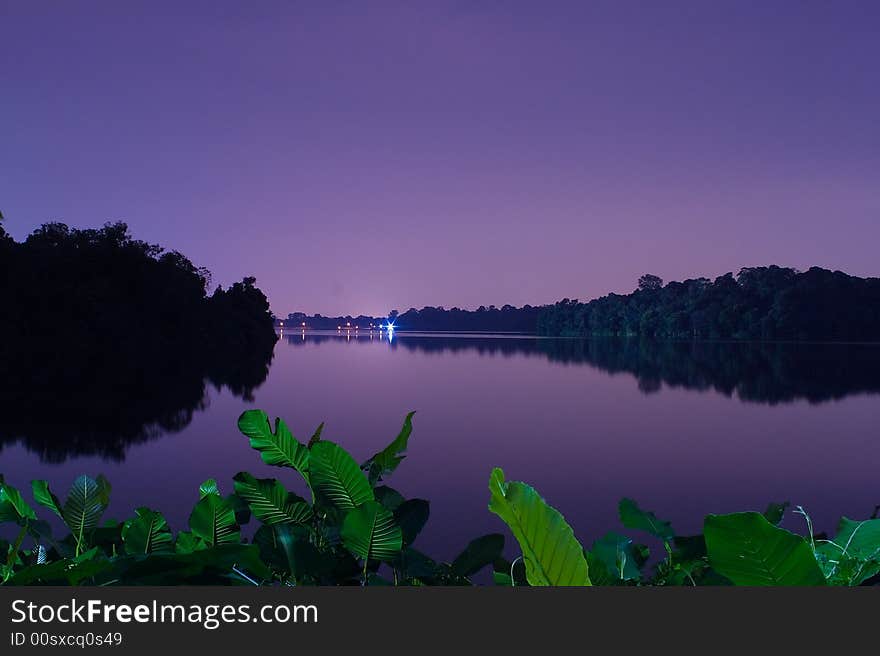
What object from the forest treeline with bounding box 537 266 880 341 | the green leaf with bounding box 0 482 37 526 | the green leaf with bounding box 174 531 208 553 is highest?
the forest treeline with bounding box 537 266 880 341

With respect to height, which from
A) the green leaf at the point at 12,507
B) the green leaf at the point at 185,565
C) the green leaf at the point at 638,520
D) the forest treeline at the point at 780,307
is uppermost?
the forest treeline at the point at 780,307

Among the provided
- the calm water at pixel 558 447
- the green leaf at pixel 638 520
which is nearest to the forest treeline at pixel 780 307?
the calm water at pixel 558 447

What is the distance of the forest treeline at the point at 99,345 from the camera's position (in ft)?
104

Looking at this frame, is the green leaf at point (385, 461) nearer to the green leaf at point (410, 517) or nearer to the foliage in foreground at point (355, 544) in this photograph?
the foliage in foreground at point (355, 544)

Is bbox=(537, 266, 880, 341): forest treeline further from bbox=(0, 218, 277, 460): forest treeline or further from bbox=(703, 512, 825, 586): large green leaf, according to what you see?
bbox=(703, 512, 825, 586): large green leaf

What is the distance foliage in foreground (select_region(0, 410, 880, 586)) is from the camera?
989 millimetres

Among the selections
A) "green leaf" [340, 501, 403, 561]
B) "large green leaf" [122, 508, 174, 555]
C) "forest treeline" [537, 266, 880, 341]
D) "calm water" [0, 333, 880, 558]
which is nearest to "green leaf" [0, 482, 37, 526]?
"large green leaf" [122, 508, 174, 555]

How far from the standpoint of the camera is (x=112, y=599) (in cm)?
101

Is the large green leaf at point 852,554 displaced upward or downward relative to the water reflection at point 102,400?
upward

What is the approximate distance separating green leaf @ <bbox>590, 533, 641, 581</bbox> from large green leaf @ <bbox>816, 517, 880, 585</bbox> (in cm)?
41

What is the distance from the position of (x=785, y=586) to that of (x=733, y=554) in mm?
94

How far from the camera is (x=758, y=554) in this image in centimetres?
100

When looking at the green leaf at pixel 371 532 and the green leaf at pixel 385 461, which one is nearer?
the green leaf at pixel 371 532

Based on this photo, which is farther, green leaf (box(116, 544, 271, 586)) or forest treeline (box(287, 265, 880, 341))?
forest treeline (box(287, 265, 880, 341))
